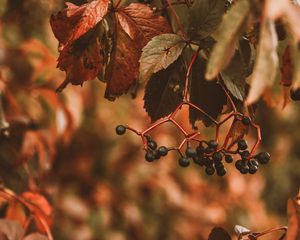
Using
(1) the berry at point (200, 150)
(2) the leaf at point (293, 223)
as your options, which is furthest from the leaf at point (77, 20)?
(2) the leaf at point (293, 223)

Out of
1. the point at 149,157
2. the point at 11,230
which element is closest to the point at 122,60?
the point at 149,157

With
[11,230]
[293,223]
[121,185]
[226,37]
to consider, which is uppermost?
[226,37]

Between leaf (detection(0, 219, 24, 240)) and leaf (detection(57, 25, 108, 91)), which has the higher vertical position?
leaf (detection(57, 25, 108, 91))

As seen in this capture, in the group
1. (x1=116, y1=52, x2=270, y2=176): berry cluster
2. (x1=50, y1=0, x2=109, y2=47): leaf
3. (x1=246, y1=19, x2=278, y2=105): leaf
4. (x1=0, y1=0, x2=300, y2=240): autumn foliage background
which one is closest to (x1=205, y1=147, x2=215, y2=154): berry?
(x1=116, y1=52, x2=270, y2=176): berry cluster

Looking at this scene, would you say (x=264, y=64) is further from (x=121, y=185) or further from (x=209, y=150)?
(x=121, y=185)

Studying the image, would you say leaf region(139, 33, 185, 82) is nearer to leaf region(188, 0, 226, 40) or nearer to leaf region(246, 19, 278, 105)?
leaf region(188, 0, 226, 40)
